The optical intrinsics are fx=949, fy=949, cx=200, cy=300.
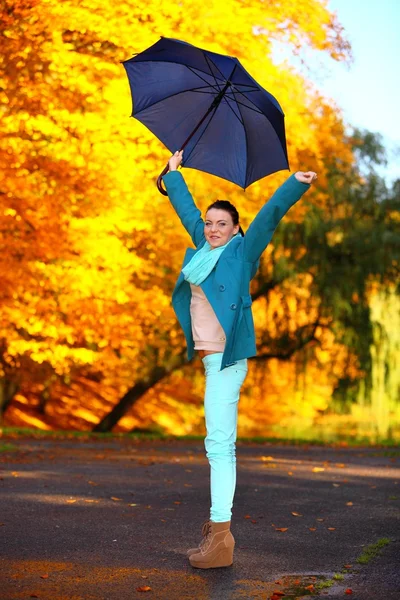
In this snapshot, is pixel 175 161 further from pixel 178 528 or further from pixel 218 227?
pixel 178 528

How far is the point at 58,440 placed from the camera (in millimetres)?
15016

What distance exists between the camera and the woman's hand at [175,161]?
5621 mm

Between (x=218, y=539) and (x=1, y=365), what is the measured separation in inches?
565

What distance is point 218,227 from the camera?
531 cm

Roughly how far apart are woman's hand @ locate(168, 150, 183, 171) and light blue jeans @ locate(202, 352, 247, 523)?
1.21m

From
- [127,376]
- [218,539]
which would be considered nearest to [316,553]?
[218,539]

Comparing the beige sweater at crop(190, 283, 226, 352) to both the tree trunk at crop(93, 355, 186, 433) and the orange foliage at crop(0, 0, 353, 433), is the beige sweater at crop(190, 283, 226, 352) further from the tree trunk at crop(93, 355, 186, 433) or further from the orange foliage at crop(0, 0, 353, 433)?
the tree trunk at crop(93, 355, 186, 433)

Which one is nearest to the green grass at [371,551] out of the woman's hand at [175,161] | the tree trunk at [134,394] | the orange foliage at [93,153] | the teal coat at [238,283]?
the teal coat at [238,283]

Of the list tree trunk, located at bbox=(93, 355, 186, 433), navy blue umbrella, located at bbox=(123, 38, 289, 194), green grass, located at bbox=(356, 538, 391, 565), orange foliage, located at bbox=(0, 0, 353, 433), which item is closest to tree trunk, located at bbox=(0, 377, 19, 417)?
tree trunk, located at bbox=(93, 355, 186, 433)

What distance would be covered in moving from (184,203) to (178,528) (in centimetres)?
219

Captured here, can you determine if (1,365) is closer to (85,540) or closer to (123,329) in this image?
(123,329)

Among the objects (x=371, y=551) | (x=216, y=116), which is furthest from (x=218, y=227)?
(x=371, y=551)

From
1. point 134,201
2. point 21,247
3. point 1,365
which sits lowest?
point 1,365

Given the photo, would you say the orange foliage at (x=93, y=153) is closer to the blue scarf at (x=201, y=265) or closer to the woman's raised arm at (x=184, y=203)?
the woman's raised arm at (x=184, y=203)
